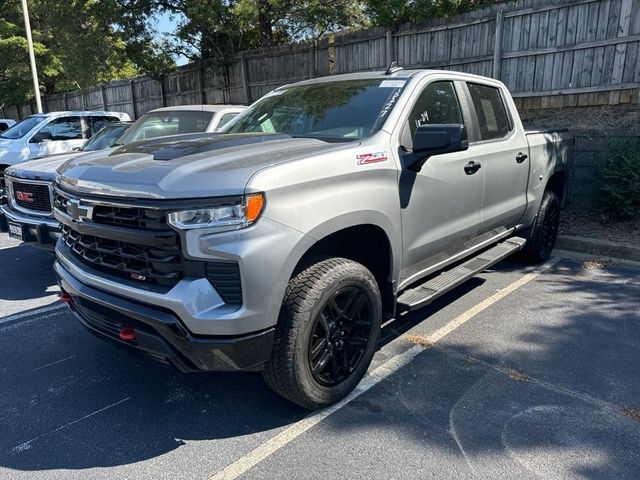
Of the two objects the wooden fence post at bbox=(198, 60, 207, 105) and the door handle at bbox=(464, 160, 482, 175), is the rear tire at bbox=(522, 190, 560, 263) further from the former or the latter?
the wooden fence post at bbox=(198, 60, 207, 105)

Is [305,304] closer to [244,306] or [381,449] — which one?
[244,306]

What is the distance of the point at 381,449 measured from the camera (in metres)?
2.70

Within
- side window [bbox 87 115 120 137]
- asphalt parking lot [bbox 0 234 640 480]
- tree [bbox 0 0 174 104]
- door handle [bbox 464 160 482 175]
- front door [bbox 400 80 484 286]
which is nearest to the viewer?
asphalt parking lot [bbox 0 234 640 480]

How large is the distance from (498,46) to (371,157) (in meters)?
7.20

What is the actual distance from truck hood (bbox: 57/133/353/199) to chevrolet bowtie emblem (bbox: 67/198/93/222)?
0.09m

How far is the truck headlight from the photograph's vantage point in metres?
2.42

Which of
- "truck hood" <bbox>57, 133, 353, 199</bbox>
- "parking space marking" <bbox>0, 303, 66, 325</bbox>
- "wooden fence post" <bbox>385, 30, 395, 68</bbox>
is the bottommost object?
"parking space marking" <bbox>0, 303, 66, 325</bbox>

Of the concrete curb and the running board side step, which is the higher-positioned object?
the running board side step

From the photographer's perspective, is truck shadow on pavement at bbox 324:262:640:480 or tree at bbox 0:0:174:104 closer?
truck shadow on pavement at bbox 324:262:640:480

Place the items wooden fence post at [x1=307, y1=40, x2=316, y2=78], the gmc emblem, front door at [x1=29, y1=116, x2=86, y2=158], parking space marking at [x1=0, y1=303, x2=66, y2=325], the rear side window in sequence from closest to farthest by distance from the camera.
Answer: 1. the rear side window
2. parking space marking at [x1=0, y1=303, x2=66, y2=325]
3. the gmc emblem
4. front door at [x1=29, y1=116, x2=86, y2=158]
5. wooden fence post at [x1=307, y1=40, x2=316, y2=78]

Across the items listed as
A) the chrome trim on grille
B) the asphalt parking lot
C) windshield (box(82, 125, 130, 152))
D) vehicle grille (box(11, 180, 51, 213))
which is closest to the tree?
windshield (box(82, 125, 130, 152))

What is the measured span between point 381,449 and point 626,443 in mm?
1328

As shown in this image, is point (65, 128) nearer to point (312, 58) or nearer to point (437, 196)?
point (312, 58)

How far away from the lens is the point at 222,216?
2.43 m
